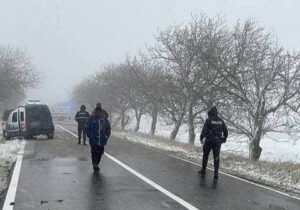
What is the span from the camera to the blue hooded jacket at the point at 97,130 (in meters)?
13.3

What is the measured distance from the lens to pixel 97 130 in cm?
1341

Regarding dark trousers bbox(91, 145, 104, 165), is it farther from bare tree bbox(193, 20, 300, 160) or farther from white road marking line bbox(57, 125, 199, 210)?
bare tree bbox(193, 20, 300, 160)

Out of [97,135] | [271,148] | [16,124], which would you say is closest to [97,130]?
[97,135]

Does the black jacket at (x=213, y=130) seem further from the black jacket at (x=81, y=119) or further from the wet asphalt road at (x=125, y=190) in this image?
the black jacket at (x=81, y=119)

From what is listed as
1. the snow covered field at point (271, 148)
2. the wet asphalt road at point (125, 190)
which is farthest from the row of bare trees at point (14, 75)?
the wet asphalt road at point (125, 190)

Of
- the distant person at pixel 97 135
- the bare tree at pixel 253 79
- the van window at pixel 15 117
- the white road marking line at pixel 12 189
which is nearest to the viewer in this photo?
the white road marking line at pixel 12 189

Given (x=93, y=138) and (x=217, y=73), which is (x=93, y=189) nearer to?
(x=93, y=138)

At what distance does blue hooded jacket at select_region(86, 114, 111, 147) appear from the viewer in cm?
1333

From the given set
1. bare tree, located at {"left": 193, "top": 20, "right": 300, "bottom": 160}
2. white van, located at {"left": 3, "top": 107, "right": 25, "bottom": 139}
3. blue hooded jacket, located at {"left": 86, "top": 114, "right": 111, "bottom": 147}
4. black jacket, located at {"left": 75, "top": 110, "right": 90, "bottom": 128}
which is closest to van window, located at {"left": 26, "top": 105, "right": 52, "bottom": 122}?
white van, located at {"left": 3, "top": 107, "right": 25, "bottom": 139}

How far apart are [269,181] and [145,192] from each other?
16.1 ft

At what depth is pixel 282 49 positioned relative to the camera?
24.7 meters

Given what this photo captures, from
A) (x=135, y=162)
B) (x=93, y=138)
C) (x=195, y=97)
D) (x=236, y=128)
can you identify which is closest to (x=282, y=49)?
(x=236, y=128)

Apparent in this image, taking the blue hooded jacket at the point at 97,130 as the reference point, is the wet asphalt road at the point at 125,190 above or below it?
below

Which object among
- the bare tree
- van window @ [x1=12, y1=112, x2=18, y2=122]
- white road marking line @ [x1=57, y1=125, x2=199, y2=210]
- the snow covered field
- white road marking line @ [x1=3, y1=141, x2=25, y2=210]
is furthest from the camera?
van window @ [x1=12, y1=112, x2=18, y2=122]
